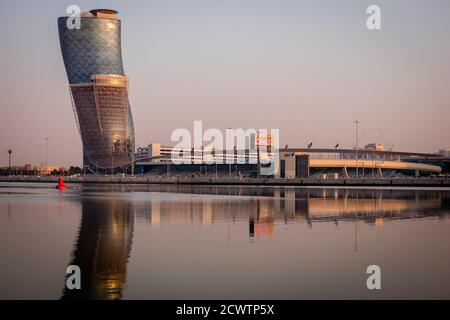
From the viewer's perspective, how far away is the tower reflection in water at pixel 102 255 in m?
18.6

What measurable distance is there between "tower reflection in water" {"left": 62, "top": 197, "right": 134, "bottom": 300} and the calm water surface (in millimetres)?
40

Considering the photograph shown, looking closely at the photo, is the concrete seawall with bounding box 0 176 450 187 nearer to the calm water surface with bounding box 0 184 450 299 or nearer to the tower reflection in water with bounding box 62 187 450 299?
the tower reflection in water with bounding box 62 187 450 299

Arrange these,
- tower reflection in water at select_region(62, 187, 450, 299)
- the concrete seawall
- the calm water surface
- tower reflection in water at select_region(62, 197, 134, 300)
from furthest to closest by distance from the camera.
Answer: the concrete seawall, tower reflection in water at select_region(62, 187, 450, 299), the calm water surface, tower reflection in water at select_region(62, 197, 134, 300)

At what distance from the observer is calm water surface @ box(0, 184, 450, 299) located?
19.2 metres

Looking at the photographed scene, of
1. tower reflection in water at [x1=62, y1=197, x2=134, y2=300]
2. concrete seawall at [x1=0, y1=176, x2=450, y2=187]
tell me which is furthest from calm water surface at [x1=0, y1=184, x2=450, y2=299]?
concrete seawall at [x1=0, y1=176, x2=450, y2=187]

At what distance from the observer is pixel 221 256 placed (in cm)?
2559

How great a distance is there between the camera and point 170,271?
22.1m

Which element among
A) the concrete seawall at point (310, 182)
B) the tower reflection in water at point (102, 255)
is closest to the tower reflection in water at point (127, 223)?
the tower reflection in water at point (102, 255)

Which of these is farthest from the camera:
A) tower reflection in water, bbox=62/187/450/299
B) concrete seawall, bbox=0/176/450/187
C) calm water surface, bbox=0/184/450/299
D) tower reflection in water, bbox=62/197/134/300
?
concrete seawall, bbox=0/176/450/187

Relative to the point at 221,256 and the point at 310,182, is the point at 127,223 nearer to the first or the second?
the point at 221,256

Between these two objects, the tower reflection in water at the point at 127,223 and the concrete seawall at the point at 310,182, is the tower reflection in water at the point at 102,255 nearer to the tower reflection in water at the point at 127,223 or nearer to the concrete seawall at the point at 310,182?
the tower reflection in water at the point at 127,223

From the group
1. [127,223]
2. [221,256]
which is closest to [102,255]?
[221,256]
